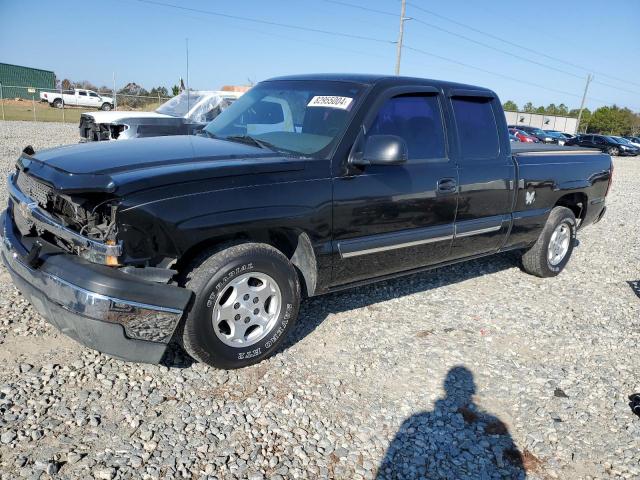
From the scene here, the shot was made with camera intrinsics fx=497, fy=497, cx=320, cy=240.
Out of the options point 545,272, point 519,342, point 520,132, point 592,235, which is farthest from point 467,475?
point 520,132

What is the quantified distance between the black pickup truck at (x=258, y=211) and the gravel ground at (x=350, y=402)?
36cm

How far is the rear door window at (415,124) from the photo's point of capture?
3.71m

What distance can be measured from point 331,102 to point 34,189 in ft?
6.84

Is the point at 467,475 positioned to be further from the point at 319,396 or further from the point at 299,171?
the point at 299,171

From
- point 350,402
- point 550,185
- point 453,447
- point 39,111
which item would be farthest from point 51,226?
point 39,111

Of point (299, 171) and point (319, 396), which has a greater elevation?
point (299, 171)

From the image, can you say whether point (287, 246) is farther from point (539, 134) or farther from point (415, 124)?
point (539, 134)

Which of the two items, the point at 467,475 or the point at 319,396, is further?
the point at 319,396

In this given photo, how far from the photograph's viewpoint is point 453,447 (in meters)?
2.70

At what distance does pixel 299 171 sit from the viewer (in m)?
3.18

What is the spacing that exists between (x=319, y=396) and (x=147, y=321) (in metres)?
1.12

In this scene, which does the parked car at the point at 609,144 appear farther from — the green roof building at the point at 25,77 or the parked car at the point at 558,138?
the green roof building at the point at 25,77

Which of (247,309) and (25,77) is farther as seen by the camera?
(25,77)

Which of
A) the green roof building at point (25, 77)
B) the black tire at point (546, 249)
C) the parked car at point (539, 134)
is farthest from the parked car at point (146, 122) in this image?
the green roof building at point (25, 77)
